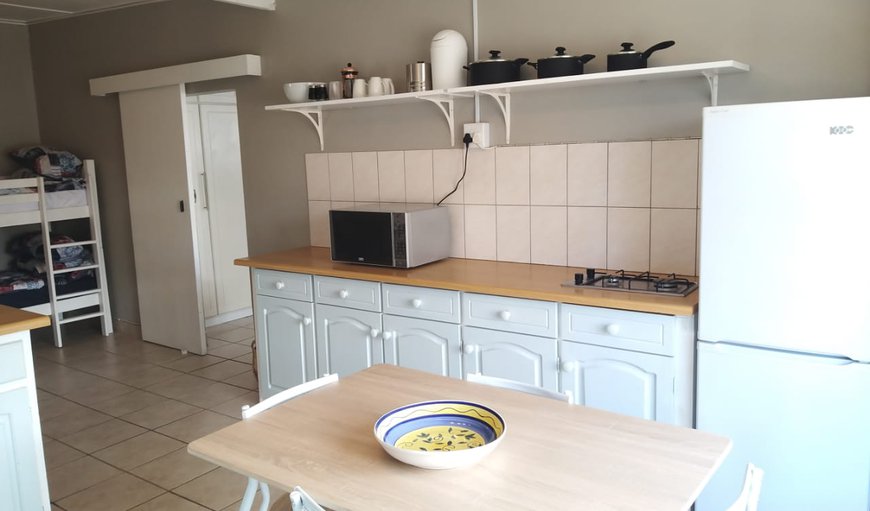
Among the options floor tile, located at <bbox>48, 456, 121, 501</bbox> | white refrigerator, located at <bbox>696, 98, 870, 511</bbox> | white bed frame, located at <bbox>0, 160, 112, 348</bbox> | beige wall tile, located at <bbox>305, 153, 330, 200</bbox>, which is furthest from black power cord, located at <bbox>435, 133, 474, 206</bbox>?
white bed frame, located at <bbox>0, 160, 112, 348</bbox>

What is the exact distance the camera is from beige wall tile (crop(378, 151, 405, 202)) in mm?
3717

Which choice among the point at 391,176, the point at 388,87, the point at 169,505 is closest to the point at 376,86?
the point at 388,87

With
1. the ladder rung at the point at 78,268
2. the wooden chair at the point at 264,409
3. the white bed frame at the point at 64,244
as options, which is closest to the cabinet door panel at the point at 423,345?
the wooden chair at the point at 264,409

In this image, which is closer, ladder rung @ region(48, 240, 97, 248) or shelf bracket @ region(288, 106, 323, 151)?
shelf bracket @ region(288, 106, 323, 151)

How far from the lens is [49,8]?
5.03 meters

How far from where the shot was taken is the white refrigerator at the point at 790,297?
2.00 m

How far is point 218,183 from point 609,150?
3471 mm

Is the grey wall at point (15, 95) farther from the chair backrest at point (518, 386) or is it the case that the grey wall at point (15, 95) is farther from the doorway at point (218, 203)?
the chair backrest at point (518, 386)

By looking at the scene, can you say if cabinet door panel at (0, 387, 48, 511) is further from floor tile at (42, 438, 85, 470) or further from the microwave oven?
the microwave oven

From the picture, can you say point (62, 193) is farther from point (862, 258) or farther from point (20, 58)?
point (862, 258)

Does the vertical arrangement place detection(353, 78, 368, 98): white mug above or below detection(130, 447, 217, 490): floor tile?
above

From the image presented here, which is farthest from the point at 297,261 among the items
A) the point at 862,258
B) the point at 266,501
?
the point at 862,258

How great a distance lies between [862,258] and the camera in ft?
6.50

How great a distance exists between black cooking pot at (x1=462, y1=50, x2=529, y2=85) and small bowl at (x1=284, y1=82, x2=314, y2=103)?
1.14 metres
